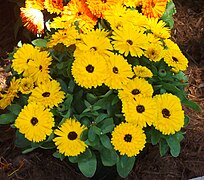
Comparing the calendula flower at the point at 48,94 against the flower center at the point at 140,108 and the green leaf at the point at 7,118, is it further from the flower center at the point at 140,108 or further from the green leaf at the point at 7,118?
the flower center at the point at 140,108

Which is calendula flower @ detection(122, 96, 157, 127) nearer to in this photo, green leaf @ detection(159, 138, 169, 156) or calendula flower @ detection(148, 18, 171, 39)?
green leaf @ detection(159, 138, 169, 156)

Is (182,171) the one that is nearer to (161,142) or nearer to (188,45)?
(161,142)

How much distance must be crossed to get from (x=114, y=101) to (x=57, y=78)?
0.92 feet

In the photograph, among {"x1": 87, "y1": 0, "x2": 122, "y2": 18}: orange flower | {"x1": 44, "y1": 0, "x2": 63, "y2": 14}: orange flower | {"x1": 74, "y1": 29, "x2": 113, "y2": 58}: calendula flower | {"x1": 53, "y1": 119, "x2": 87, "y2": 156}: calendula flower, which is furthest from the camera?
{"x1": 44, "y1": 0, "x2": 63, "y2": 14}: orange flower

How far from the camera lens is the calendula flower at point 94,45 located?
250 centimetres

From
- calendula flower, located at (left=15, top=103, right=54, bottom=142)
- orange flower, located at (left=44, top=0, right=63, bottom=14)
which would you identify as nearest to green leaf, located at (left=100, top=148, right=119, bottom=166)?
calendula flower, located at (left=15, top=103, right=54, bottom=142)

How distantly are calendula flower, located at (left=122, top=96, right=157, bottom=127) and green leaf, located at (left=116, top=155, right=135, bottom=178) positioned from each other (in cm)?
17

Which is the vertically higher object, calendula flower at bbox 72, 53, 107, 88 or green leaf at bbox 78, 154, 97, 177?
calendula flower at bbox 72, 53, 107, 88

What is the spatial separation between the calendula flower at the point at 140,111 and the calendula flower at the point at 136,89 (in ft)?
0.07

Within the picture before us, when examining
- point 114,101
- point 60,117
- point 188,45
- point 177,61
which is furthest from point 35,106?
point 188,45

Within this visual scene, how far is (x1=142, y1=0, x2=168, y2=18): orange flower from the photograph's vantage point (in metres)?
2.99

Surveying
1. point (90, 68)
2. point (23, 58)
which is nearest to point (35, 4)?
point (23, 58)

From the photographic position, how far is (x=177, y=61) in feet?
8.57

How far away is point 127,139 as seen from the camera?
2.42m
